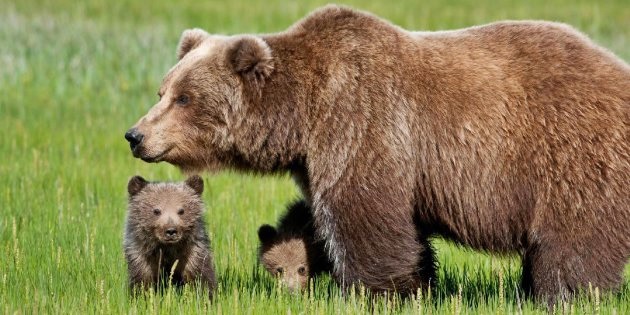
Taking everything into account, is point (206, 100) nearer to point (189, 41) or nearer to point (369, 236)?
point (189, 41)

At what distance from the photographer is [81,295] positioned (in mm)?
6719

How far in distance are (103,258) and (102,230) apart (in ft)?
3.31

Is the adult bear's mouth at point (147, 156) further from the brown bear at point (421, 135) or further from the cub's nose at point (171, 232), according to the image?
the cub's nose at point (171, 232)

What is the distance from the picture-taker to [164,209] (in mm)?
6949

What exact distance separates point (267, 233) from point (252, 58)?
1.41m

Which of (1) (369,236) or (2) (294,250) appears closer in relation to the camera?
(1) (369,236)

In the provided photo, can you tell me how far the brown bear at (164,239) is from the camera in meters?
6.92

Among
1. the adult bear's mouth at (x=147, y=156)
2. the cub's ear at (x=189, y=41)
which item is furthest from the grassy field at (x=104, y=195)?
the cub's ear at (x=189, y=41)

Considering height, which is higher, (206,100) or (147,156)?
(206,100)

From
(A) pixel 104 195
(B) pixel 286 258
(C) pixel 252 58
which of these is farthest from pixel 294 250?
(A) pixel 104 195

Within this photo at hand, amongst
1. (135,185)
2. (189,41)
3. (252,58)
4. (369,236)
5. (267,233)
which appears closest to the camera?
(369,236)

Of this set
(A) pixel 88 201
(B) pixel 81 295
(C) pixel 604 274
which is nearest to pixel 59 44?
(A) pixel 88 201

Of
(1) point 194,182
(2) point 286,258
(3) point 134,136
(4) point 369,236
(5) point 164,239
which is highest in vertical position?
(3) point 134,136

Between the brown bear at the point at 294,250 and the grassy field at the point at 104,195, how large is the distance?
0.48ft
